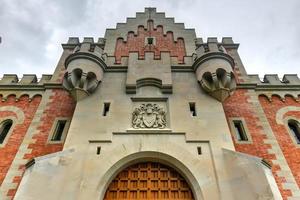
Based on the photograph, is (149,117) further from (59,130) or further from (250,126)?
(250,126)

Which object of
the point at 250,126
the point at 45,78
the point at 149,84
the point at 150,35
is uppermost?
the point at 150,35

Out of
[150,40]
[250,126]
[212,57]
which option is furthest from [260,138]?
[150,40]

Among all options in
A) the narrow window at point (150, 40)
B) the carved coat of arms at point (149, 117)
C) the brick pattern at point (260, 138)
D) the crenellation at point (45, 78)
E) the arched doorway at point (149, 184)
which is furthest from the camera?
the narrow window at point (150, 40)

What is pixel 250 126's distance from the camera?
11.8m

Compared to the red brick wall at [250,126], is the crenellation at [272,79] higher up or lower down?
higher up

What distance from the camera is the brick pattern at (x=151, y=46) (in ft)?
49.6

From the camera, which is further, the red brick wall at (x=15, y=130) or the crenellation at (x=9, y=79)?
the crenellation at (x=9, y=79)

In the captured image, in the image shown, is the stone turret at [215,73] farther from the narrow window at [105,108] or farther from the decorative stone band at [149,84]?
the narrow window at [105,108]

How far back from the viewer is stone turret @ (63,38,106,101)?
37.7ft

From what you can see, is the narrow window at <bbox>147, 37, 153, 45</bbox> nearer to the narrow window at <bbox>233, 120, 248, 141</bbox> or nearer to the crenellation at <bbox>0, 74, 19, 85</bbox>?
the narrow window at <bbox>233, 120, 248, 141</bbox>

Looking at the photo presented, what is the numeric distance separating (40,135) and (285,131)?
11849 millimetres

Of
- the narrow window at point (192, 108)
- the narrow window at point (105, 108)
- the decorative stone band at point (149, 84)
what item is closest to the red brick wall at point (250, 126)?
the narrow window at point (192, 108)

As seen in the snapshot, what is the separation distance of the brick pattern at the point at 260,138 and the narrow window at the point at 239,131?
0.32m

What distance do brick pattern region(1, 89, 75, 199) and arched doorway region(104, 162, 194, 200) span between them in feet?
11.6
